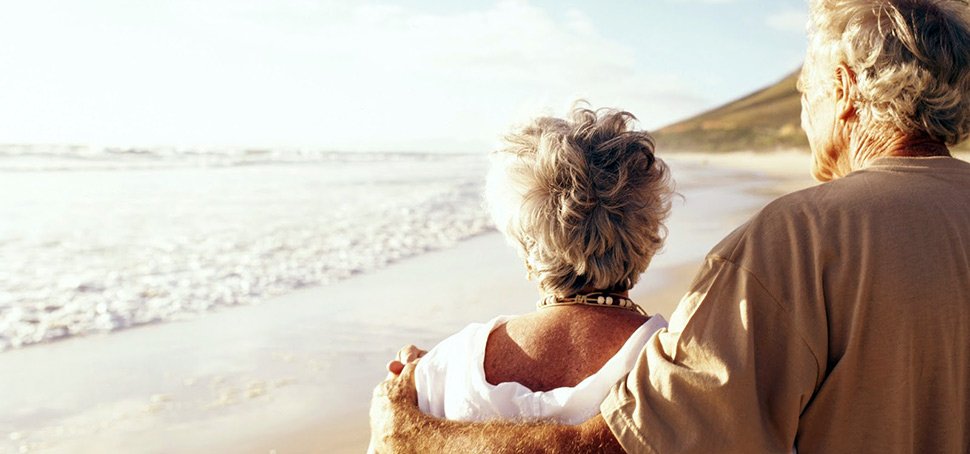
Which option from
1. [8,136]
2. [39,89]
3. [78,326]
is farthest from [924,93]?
[39,89]

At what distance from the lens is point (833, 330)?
1.52m

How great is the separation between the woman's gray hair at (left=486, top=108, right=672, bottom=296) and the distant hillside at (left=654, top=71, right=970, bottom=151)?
25.2 m

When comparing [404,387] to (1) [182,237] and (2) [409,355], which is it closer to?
(2) [409,355]

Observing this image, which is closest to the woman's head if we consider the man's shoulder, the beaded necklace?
the man's shoulder

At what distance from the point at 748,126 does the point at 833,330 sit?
107 ft

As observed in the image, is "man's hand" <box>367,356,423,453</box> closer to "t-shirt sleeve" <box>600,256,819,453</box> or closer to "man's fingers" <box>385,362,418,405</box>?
"man's fingers" <box>385,362,418,405</box>

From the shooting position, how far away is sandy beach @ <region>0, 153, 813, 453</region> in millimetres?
3445

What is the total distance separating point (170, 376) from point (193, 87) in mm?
36123

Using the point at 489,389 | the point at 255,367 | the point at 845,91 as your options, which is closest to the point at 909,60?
the point at 845,91

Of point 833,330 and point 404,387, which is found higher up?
point 833,330

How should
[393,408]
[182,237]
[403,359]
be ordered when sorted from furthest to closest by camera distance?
[182,237]
[403,359]
[393,408]

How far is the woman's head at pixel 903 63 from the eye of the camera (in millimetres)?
1544

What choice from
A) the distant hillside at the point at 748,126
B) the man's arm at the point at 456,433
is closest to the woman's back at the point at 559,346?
the man's arm at the point at 456,433

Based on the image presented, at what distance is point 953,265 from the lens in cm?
147
